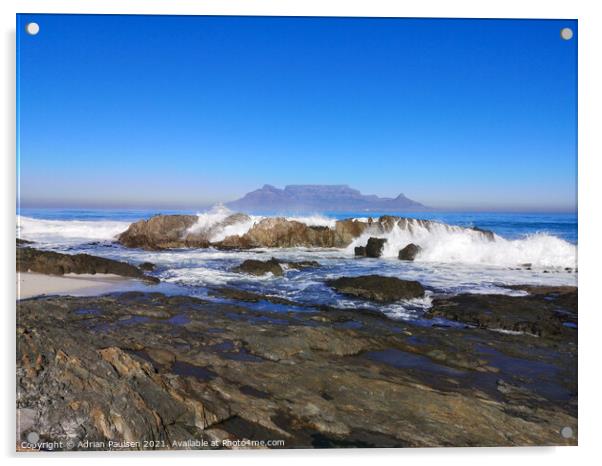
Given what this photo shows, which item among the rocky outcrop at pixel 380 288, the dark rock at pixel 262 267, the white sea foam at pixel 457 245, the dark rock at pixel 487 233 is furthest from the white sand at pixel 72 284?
the dark rock at pixel 487 233

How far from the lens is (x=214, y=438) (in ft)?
9.78

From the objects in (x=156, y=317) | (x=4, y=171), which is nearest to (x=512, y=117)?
(x=156, y=317)

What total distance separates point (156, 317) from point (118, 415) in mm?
792

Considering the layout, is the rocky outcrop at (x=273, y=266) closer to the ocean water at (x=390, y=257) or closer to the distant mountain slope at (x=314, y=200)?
the ocean water at (x=390, y=257)

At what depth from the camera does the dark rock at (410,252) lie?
383 cm

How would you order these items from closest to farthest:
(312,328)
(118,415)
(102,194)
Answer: (118,415)
(312,328)
(102,194)

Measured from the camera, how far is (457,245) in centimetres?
380

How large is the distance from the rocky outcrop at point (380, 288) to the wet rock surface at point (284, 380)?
0.68ft

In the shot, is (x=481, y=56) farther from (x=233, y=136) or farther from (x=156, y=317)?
(x=156, y=317)

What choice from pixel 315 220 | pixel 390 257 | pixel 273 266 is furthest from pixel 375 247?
pixel 273 266

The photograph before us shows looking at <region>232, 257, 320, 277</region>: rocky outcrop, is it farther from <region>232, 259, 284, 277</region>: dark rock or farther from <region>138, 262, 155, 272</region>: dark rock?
<region>138, 262, 155, 272</region>: dark rock

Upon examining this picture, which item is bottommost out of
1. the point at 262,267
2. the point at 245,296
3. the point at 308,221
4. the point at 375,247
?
the point at 245,296

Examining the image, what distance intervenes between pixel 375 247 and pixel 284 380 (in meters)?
1.32
